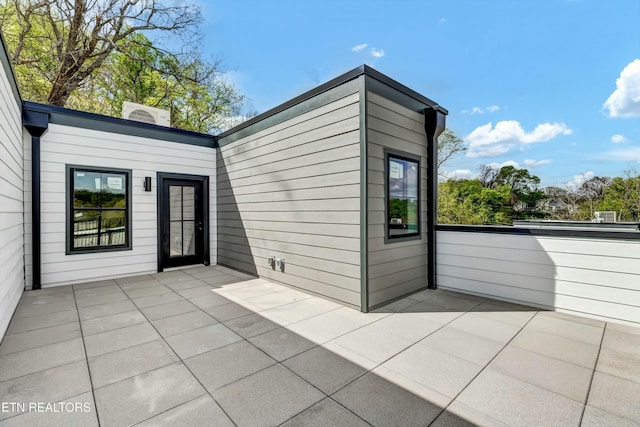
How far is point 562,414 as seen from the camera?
154cm

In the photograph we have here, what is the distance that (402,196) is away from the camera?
3.74m

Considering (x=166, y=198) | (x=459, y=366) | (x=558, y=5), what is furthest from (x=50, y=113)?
(x=558, y=5)

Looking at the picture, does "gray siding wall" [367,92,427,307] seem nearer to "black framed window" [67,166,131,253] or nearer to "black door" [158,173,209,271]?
"black door" [158,173,209,271]

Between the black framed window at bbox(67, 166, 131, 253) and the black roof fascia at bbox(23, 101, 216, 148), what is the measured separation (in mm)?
701

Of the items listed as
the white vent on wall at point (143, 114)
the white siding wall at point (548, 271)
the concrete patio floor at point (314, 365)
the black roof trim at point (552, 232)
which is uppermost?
the white vent on wall at point (143, 114)

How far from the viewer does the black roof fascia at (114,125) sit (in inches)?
168

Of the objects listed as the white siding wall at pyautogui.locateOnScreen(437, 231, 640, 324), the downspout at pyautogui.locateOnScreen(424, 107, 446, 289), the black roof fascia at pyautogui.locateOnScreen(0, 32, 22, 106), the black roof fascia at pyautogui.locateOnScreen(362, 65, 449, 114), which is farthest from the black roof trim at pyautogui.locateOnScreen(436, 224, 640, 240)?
the black roof fascia at pyautogui.locateOnScreen(0, 32, 22, 106)

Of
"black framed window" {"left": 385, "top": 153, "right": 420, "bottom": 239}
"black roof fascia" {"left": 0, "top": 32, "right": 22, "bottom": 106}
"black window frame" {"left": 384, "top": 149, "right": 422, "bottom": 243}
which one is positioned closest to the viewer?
"black roof fascia" {"left": 0, "top": 32, "right": 22, "bottom": 106}

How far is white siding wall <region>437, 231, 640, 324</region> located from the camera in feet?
9.32

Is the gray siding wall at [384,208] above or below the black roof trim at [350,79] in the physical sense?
below

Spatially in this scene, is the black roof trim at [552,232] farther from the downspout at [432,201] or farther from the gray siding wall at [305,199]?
the gray siding wall at [305,199]

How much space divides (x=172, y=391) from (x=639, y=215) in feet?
46.4

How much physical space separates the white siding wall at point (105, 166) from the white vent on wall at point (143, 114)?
0.56 m

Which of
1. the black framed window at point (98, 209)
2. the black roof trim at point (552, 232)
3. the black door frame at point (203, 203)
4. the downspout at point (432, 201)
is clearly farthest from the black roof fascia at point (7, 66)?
the black roof trim at point (552, 232)
